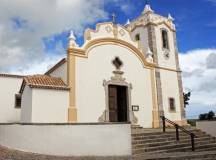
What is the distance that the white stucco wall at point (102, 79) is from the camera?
14.1 meters

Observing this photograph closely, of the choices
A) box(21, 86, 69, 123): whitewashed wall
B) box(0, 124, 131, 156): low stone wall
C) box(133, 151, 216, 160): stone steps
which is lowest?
box(133, 151, 216, 160): stone steps

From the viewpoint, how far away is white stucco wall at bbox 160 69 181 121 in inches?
705

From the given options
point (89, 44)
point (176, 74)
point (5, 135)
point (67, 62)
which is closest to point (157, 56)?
point (176, 74)

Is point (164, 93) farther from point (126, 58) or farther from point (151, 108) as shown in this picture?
point (126, 58)

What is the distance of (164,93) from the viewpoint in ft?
59.2

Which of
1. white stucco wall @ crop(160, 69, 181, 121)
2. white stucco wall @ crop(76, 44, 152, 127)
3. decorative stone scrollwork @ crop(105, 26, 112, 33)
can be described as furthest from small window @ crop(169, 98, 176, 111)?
decorative stone scrollwork @ crop(105, 26, 112, 33)

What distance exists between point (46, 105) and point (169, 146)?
233 inches

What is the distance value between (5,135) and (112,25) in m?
8.92

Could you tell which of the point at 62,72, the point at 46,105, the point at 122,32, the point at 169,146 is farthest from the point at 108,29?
the point at 169,146

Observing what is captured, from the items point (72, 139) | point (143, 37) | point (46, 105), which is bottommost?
point (72, 139)

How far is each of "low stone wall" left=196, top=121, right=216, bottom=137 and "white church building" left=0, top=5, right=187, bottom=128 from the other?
2536mm

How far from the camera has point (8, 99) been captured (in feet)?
59.8

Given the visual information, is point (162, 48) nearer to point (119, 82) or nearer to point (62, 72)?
point (119, 82)

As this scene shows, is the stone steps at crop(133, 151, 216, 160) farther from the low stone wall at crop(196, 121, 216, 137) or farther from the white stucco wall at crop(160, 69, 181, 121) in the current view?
the white stucco wall at crop(160, 69, 181, 121)
